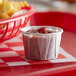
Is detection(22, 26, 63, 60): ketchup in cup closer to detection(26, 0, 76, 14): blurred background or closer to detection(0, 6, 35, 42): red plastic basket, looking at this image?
detection(0, 6, 35, 42): red plastic basket

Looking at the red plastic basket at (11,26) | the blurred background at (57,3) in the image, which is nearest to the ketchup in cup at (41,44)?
the red plastic basket at (11,26)

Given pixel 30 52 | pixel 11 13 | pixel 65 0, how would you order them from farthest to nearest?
pixel 65 0, pixel 11 13, pixel 30 52

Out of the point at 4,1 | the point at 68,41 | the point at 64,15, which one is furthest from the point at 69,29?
the point at 4,1

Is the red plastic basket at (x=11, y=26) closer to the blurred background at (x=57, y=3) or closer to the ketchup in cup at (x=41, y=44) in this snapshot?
the ketchup in cup at (x=41, y=44)

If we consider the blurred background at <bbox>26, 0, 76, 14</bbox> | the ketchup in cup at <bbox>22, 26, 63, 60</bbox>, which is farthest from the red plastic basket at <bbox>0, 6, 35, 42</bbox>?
the blurred background at <bbox>26, 0, 76, 14</bbox>

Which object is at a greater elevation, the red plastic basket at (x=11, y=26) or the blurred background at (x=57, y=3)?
the red plastic basket at (x=11, y=26)

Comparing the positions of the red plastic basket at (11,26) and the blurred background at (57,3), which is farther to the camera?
the blurred background at (57,3)

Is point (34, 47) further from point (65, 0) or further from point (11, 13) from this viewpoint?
point (65, 0)

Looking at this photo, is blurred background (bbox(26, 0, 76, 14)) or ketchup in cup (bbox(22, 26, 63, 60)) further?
blurred background (bbox(26, 0, 76, 14))
